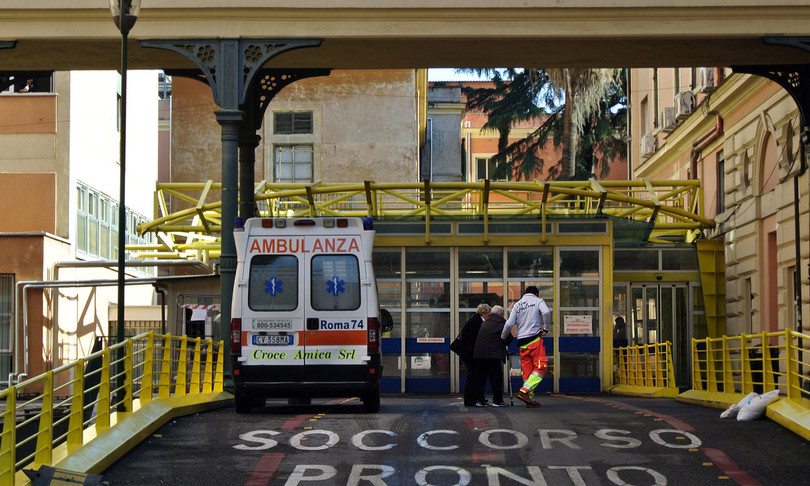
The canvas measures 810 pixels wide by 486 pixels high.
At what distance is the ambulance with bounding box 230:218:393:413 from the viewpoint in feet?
53.4

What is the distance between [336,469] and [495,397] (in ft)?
24.7

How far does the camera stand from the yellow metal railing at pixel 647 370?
24625 mm

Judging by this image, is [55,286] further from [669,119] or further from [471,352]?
[669,119]

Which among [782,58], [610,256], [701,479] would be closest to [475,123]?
[610,256]

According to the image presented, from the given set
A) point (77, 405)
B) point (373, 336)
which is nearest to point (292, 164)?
point (373, 336)

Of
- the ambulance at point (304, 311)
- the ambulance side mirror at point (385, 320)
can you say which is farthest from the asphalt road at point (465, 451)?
the ambulance side mirror at point (385, 320)

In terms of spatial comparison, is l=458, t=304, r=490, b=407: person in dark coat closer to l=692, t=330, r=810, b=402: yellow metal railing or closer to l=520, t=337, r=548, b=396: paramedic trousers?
l=520, t=337, r=548, b=396: paramedic trousers

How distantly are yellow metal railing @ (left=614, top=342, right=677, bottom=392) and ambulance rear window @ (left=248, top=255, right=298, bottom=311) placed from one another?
9539mm

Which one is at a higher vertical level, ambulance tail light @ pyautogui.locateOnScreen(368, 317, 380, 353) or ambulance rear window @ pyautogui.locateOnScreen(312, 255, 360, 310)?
ambulance rear window @ pyautogui.locateOnScreen(312, 255, 360, 310)

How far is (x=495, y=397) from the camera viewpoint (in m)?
18.5

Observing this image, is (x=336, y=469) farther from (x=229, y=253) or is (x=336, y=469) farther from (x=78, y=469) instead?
(x=229, y=253)

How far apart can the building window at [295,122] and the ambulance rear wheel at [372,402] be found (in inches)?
1060

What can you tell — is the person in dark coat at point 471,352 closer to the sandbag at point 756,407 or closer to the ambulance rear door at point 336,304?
the ambulance rear door at point 336,304

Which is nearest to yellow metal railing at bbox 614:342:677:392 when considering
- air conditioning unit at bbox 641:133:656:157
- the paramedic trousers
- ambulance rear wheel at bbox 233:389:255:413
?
the paramedic trousers
